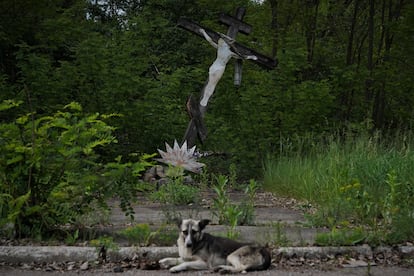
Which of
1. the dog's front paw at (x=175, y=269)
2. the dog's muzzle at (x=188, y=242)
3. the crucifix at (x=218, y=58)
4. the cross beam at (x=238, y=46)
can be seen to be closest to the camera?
the dog's front paw at (x=175, y=269)

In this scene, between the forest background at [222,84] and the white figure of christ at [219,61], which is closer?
the white figure of christ at [219,61]

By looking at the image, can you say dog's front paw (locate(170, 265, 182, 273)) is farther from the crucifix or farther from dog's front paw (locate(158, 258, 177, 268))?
the crucifix

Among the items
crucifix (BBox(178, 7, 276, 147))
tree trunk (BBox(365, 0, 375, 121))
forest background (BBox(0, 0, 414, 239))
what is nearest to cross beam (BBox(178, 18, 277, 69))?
crucifix (BBox(178, 7, 276, 147))

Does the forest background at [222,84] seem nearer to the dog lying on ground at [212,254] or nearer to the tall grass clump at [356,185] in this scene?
the tall grass clump at [356,185]

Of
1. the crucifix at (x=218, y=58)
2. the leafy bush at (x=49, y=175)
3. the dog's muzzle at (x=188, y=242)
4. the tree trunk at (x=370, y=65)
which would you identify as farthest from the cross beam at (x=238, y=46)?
the dog's muzzle at (x=188, y=242)

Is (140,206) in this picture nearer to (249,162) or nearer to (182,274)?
(182,274)

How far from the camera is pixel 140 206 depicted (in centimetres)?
1058

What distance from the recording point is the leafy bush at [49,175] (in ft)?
20.9

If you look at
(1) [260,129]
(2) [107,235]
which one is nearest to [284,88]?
(1) [260,129]

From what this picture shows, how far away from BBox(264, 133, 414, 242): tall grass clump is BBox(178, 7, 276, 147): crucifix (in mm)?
1951

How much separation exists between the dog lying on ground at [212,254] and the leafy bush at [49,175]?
1135mm

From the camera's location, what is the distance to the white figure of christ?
14562mm

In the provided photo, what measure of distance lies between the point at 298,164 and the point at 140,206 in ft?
12.4

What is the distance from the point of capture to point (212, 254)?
5.80m
